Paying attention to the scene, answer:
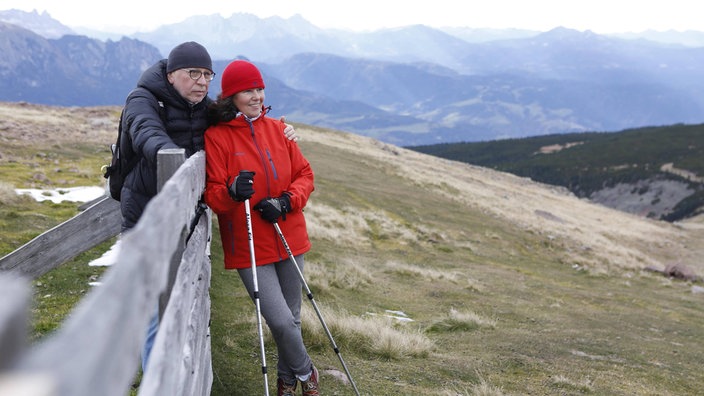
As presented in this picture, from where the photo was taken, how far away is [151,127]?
4.17m

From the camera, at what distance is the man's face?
461 cm

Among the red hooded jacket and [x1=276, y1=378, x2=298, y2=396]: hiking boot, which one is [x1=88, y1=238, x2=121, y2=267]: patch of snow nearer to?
[x1=276, y1=378, x2=298, y2=396]: hiking boot

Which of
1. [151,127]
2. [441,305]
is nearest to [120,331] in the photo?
[151,127]

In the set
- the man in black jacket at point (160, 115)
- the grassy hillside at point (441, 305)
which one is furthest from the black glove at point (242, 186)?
the grassy hillside at point (441, 305)

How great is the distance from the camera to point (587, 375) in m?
8.07

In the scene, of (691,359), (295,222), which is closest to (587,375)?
(691,359)

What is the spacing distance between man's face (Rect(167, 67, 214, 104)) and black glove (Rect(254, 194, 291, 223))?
1.03 metres

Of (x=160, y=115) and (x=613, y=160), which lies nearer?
(x=160, y=115)

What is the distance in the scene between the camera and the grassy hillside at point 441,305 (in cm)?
723

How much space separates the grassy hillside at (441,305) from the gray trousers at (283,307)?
0.81 meters

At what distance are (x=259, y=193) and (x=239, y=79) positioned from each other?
1.01 metres

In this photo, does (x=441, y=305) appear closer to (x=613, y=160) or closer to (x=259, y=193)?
(x=259, y=193)

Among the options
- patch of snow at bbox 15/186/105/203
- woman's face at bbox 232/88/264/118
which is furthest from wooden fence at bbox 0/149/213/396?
patch of snow at bbox 15/186/105/203

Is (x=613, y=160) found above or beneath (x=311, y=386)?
beneath
